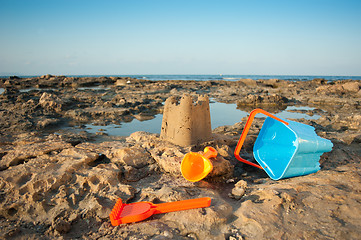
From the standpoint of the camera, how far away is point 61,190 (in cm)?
237

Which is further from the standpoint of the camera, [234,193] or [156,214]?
[234,193]

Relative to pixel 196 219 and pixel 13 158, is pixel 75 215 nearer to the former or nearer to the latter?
pixel 196 219

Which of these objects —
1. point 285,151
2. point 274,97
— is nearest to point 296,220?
point 285,151

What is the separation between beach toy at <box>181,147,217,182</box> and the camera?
2.71 metres

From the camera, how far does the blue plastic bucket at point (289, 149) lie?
282cm

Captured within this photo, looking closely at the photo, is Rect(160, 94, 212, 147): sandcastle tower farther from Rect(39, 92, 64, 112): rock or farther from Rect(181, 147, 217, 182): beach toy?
Rect(39, 92, 64, 112): rock

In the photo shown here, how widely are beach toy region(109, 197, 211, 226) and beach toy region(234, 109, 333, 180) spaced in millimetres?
1364

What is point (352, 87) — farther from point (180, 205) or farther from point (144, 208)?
point (144, 208)

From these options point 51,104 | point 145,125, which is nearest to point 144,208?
point 145,125

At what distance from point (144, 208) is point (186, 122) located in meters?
1.57

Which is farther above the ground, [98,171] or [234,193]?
[98,171]

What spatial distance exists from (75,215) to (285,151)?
283 cm

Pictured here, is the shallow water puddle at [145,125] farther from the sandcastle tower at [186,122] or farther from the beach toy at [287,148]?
the beach toy at [287,148]

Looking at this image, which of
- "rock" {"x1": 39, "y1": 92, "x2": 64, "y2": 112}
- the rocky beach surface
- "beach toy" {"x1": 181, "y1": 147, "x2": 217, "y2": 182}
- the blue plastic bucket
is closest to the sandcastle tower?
the rocky beach surface
